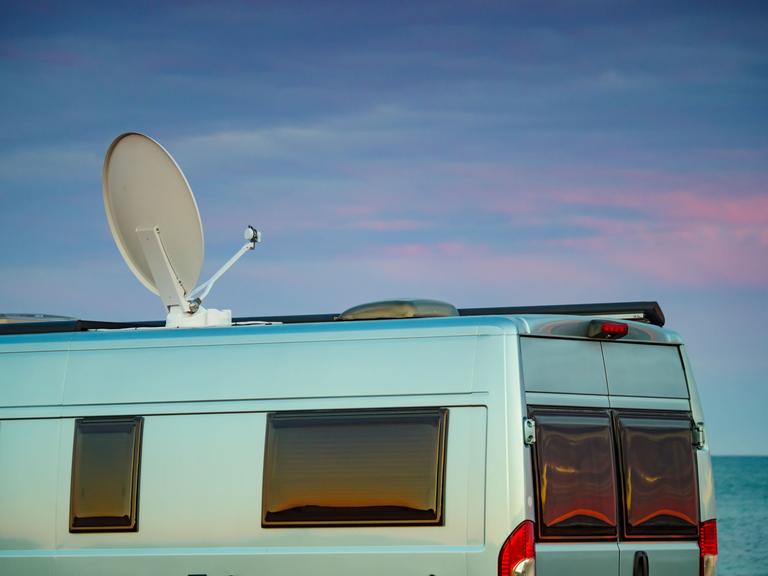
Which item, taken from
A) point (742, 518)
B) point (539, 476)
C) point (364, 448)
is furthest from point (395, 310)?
point (742, 518)

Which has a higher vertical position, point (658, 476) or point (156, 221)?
point (156, 221)

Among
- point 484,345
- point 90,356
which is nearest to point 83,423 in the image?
point 90,356

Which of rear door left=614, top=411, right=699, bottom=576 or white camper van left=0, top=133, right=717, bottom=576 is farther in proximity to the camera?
rear door left=614, top=411, right=699, bottom=576

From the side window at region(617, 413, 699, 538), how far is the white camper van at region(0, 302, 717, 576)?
0.04ft

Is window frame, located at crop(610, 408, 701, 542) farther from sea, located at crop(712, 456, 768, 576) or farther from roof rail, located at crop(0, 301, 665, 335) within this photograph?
sea, located at crop(712, 456, 768, 576)

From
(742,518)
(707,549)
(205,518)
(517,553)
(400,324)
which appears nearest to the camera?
(517,553)

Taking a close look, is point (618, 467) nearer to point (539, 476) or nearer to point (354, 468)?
point (539, 476)

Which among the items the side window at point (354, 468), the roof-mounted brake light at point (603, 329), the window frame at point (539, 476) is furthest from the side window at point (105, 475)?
the roof-mounted brake light at point (603, 329)

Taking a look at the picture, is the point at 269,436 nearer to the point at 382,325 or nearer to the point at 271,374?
the point at 271,374

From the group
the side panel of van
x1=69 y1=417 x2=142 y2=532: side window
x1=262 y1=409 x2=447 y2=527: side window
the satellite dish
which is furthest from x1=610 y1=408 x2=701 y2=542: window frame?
the satellite dish

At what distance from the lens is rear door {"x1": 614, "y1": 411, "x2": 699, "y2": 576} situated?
8023mm

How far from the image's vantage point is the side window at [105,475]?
845 cm

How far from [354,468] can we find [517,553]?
1.11 m

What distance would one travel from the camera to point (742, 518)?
57.2 m
